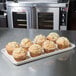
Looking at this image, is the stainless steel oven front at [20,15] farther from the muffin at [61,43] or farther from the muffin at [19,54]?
the muffin at [19,54]

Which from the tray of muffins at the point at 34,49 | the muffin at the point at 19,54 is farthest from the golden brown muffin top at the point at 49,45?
the muffin at the point at 19,54

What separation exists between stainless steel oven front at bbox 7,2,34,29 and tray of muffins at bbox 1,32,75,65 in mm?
1288

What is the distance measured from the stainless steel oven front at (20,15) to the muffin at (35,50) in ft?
4.59

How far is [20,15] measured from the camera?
2285 millimetres

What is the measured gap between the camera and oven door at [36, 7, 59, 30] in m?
2.11

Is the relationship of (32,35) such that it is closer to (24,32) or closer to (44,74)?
(24,32)

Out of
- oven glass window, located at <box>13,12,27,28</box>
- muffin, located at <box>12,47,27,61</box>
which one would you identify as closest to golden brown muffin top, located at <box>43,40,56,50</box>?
muffin, located at <box>12,47,27,61</box>

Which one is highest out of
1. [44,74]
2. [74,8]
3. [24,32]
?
[74,8]

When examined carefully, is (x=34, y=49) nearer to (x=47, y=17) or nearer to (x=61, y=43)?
(x=61, y=43)

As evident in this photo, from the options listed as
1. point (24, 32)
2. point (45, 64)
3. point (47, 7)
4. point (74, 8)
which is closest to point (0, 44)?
point (24, 32)

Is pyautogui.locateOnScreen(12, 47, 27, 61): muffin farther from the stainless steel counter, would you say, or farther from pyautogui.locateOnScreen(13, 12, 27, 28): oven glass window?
pyautogui.locateOnScreen(13, 12, 27, 28): oven glass window

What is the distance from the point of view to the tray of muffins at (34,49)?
0.78 meters

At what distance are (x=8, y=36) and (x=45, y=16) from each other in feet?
3.73

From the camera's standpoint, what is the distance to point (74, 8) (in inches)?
91.3
